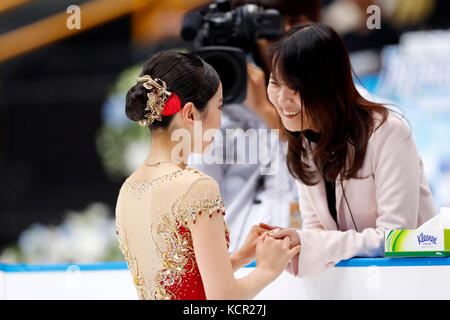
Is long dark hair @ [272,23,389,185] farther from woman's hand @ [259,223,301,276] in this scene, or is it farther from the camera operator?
the camera operator

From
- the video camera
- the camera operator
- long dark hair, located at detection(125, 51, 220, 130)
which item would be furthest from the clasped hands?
the video camera

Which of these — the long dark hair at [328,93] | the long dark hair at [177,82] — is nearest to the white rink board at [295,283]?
the long dark hair at [328,93]

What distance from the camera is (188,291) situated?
1.36m

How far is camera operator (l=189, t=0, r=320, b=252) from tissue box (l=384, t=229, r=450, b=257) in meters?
0.72

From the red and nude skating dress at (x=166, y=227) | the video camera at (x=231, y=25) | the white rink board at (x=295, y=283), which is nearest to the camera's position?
the red and nude skating dress at (x=166, y=227)

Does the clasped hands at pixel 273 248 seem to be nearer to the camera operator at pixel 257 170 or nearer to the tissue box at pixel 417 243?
the tissue box at pixel 417 243

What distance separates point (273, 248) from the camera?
142 cm

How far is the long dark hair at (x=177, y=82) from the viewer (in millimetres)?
1328

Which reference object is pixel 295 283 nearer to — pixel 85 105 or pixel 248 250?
pixel 248 250

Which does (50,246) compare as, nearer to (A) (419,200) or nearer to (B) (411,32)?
(B) (411,32)

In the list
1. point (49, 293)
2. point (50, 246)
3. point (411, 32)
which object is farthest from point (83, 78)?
point (49, 293)

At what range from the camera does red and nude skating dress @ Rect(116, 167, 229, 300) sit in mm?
1266

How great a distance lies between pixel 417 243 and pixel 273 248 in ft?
1.15

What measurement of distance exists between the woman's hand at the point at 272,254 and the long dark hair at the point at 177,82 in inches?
13.4
